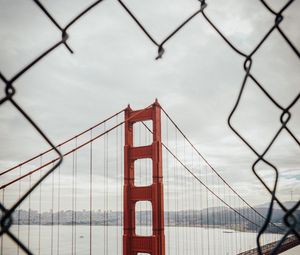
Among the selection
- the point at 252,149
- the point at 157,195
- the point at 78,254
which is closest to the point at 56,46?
the point at 252,149

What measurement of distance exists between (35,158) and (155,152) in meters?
3.48

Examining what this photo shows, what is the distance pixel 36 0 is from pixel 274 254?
0.52 metres

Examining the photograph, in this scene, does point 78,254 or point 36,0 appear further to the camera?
point 78,254

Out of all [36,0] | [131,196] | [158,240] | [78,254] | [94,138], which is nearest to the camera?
[36,0]

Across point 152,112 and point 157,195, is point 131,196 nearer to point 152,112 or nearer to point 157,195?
point 157,195

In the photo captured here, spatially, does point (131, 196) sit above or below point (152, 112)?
below

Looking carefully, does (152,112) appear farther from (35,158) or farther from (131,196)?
(35,158)

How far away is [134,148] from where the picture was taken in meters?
9.09

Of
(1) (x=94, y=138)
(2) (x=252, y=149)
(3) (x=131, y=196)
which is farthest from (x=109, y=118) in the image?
(2) (x=252, y=149)

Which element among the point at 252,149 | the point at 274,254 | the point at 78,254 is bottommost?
the point at 78,254

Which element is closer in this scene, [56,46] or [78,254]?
[56,46]

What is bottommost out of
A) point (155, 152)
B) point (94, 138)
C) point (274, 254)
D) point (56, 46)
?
point (274, 254)

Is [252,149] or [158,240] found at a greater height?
[252,149]

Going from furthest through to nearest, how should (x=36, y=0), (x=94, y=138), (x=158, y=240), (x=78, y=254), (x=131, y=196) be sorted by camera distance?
(x=78, y=254) < (x=94, y=138) < (x=131, y=196) < (x=158, y=240) < (x=36, y=0)
